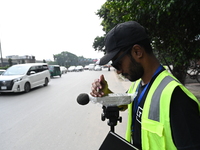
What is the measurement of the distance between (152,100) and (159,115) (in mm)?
100

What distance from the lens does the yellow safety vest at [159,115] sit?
77 cm

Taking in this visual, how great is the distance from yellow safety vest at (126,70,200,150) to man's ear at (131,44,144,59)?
0.66ft

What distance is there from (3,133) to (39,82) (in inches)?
260

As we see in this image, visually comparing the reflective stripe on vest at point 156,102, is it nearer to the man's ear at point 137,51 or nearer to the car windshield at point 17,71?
the man's ear at point 137,51

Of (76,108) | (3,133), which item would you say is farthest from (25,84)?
(3,133)

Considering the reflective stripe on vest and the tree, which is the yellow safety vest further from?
the tree

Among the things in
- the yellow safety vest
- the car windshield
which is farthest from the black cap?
the car windshield

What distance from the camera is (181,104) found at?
29.0 inches

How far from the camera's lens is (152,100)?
2.88 feet

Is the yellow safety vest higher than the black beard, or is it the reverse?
the black beard

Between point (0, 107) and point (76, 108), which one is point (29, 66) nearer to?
point (0, 107)

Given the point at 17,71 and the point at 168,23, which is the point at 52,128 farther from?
the point at 17,71

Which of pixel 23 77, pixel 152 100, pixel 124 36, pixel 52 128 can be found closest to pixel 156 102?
pixel 152 100

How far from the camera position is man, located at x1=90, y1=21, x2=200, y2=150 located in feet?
2.34
